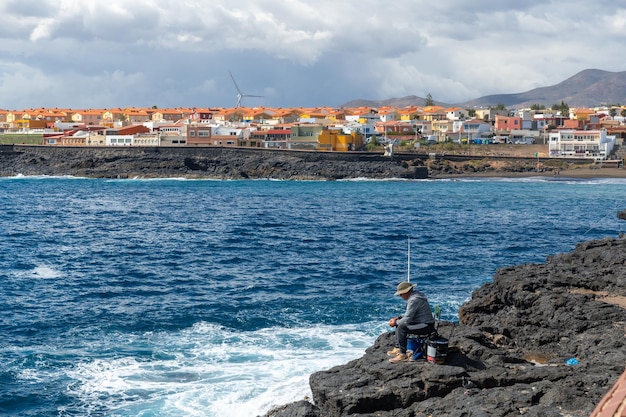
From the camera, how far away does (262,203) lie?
222 feet

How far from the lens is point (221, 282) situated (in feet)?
101

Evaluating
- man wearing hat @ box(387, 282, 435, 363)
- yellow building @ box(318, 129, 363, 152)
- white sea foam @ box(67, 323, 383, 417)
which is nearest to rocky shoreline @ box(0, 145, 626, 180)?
yellow building @ box(318, 129, 363, 152)

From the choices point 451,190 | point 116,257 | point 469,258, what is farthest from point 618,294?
point 451,190

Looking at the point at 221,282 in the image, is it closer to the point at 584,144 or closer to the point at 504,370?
the point at 504,370

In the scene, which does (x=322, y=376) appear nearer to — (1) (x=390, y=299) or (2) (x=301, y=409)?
(2) (x=301, y=409)

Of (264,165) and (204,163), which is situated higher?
(204,163)

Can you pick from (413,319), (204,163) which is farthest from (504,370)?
(204,163)

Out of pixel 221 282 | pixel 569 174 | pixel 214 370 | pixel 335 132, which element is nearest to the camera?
pixel 214 370

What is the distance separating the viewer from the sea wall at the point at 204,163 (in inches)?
4208

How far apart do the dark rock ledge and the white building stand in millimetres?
102597

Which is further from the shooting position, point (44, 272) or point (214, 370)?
point (44, 272)

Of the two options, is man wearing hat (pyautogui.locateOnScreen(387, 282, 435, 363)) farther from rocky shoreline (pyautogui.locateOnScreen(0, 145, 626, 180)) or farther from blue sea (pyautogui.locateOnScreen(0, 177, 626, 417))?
rocky shoreline (pyautogui.locateOnScreen(0, 145, 626, 180))

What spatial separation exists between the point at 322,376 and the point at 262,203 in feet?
176

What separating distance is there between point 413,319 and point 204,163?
10082 centimetres
